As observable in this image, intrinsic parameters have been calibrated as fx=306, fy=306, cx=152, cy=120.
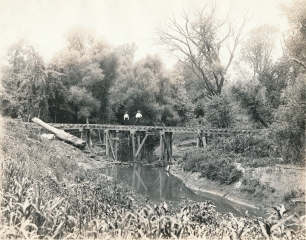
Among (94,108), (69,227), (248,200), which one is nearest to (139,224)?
(69,227)

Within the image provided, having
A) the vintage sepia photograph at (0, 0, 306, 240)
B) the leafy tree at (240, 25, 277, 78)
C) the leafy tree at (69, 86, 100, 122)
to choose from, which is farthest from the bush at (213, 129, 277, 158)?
the leafy tree at (69, 86, 100, 122)

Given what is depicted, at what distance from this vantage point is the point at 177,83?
33344 mm

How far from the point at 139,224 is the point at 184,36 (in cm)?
2089

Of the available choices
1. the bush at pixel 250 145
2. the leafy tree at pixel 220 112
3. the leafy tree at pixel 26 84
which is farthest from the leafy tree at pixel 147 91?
the bush at pixel 250 145

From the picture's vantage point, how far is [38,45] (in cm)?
2422

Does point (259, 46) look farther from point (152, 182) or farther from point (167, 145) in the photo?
point (152, 182)

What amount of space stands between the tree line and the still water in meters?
3.02

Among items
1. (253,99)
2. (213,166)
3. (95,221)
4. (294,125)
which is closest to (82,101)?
(253,99)

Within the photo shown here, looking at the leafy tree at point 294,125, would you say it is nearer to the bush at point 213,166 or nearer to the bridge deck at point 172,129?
the bush at point 213,166

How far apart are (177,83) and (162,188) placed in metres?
20.4

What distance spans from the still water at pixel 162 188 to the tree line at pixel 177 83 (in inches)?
119

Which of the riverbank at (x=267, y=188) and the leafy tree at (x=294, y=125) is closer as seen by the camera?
the riverbank at (x=267, y=188)

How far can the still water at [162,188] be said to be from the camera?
36.6 feet

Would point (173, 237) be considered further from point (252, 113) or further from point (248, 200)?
point (252, 113)
